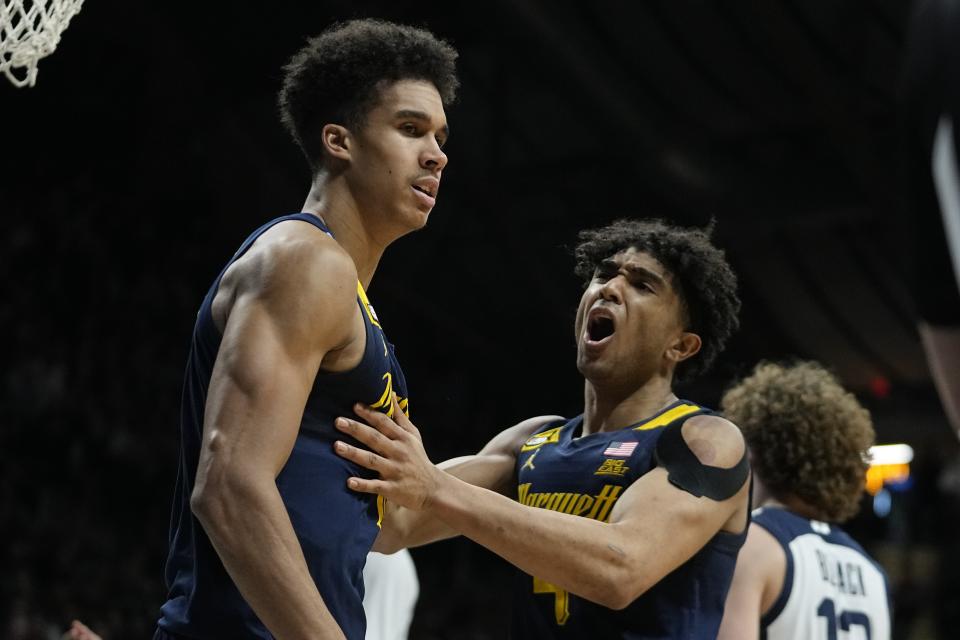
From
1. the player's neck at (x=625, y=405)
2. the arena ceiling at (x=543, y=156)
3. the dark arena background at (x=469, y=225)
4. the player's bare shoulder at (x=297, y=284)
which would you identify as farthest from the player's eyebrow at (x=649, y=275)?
the arena ceiling at (x=543, y=156)

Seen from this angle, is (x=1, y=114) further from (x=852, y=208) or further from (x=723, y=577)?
(x=723, y=577)

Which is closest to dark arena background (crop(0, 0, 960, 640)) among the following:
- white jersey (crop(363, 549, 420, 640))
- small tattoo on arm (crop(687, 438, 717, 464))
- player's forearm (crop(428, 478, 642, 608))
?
white jersey (crop(363, 549, 420, 640))

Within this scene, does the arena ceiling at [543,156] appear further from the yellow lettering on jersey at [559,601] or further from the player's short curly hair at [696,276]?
the yellow lettering on jersey at [559,601]

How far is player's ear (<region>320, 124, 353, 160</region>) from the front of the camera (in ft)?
8.45

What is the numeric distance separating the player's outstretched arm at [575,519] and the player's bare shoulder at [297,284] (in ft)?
0.76

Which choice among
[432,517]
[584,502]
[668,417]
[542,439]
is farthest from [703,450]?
[432,517]

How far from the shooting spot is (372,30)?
2639 mm

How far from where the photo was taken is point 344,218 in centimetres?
255

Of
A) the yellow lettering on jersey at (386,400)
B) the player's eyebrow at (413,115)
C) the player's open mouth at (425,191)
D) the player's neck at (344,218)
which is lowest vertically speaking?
the yellow lettering on jersey at (386,400)

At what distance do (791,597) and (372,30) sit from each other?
7.55 ft

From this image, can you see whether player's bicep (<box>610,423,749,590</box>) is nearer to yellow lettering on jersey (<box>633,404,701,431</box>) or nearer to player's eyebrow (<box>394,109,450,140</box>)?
yellow lettering on jersey (<box>633,404,701,431</box>)

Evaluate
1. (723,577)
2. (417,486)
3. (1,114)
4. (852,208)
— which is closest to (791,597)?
(723,577)

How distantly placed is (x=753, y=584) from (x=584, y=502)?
2.90ft

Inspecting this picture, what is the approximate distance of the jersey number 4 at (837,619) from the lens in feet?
12.0
